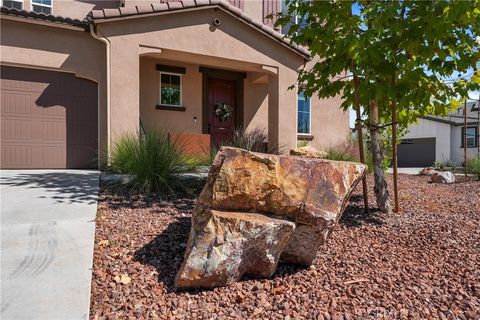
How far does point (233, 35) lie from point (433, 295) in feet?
25.5

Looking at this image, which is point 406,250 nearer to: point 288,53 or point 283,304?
point 283,304

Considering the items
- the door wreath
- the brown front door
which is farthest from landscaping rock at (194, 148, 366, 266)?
the door wreath

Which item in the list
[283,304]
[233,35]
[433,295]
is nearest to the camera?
[283,304]

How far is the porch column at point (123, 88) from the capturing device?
7.59 m

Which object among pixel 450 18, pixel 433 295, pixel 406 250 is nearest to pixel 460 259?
pixel 406 250

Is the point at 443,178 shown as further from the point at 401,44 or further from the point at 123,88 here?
the point at 123,88

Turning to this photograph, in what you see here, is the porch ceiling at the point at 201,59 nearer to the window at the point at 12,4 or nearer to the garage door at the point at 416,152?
the window at the point at 12,4

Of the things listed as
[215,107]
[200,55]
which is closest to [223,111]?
[215,107]

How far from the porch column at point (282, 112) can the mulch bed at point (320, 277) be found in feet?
18.0

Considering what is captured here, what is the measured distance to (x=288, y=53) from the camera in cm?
974

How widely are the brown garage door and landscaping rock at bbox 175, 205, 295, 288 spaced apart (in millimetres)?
6576

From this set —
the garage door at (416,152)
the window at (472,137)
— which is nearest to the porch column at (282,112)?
the garage door at (416,152)

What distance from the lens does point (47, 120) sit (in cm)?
802

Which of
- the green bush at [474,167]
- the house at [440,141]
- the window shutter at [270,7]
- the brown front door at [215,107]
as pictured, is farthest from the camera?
the house at [440,141]
